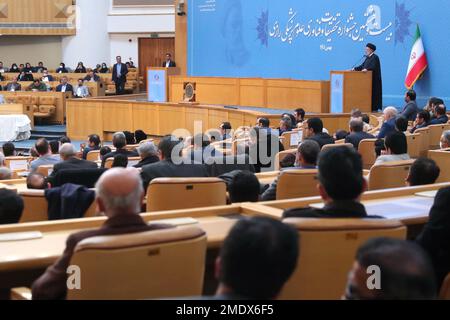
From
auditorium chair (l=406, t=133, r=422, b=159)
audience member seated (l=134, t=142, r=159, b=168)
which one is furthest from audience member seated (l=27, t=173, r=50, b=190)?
auditorium chair (l=406, t=133, r=422, b=159)

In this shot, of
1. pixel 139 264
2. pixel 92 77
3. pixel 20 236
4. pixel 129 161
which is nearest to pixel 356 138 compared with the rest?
pixel 129 161

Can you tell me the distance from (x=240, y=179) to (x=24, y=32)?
68.6ft

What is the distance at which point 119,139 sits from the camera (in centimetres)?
756

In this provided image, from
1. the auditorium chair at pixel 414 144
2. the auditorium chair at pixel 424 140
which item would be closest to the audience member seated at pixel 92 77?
the auditorium chair at pixel 424 140

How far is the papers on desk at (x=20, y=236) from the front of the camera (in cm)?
282

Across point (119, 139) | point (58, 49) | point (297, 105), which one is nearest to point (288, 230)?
point (119, 139)

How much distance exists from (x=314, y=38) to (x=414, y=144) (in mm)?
8039

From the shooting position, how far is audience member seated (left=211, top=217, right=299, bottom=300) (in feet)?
5.56

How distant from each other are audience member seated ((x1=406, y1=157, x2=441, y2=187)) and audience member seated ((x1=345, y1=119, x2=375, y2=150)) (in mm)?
3041

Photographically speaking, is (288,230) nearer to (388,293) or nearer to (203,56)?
(388,293)

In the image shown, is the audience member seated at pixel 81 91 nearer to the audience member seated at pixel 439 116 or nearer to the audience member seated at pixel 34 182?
the audience member seated at pixel 439 116

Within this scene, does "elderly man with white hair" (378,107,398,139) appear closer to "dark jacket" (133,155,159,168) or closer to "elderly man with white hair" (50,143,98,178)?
"dark jacket" (133,155,159,168)

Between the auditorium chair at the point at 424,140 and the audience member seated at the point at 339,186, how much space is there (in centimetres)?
507

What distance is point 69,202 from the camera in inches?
163
